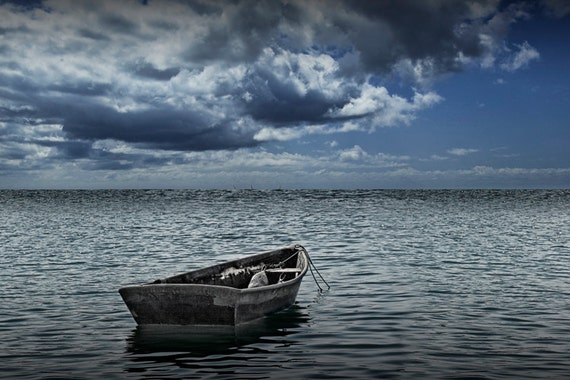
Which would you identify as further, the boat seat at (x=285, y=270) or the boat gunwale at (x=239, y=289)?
the boat seat at (x=285, y=270)

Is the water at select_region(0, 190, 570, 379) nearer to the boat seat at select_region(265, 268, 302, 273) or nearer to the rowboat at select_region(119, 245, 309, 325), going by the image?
the rowboat at select_region(119, 245, 309, 325)

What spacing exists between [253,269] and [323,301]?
3282mm

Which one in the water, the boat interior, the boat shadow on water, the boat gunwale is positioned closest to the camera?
the water

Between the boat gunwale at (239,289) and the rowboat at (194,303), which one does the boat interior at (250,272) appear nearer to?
the boat gunwale at (239,289)

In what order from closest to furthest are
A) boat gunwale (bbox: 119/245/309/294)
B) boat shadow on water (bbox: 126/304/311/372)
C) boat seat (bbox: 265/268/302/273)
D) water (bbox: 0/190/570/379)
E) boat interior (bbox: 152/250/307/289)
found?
water (bbox: 0/190/570/379), boat shadow on water (bbox: 126/304/311/372), boat gunwale (bbox: 119/245/309/294), boat interior (bbox: 152/250/307/289), boat seat (bbox: 265/268/302/273)

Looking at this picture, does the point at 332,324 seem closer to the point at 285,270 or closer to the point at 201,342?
the point at 201,342

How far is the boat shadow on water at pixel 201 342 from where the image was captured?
13.1m

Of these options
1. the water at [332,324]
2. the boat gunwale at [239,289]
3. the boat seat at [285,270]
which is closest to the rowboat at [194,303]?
the boat gunwale at [239,289]

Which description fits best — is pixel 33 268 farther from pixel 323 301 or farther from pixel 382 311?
pixel 382 311

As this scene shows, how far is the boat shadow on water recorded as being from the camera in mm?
13102

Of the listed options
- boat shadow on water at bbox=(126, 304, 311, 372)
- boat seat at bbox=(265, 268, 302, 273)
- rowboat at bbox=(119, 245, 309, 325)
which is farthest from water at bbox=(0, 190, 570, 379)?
boat seat at bbox=(265, 268, 302, 273)

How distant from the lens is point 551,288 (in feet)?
72.0

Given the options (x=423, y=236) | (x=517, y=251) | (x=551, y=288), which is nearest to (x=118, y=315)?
(x=551, y=288)

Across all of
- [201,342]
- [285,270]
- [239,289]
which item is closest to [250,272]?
[285,270]
